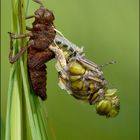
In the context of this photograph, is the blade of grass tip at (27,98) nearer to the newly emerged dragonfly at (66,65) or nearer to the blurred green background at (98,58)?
the newly emerged dragonfly at (66,65)

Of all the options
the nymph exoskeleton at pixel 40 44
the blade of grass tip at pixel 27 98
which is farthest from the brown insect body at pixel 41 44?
the blade of grass tip at pixel 27 98

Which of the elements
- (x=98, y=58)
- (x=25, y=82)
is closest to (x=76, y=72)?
(x=25, y=82)

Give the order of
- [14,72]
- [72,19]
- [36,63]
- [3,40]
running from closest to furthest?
[14,72] < [36,63] < [3,40] < [72,19]

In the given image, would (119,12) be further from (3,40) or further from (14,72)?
(14,72)

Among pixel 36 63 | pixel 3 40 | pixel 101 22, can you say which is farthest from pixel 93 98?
pixel 101 22

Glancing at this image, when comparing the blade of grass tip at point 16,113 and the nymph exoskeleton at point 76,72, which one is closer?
the blade of grass tip at point 16,113

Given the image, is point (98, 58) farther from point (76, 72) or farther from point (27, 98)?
point (27, 98)
